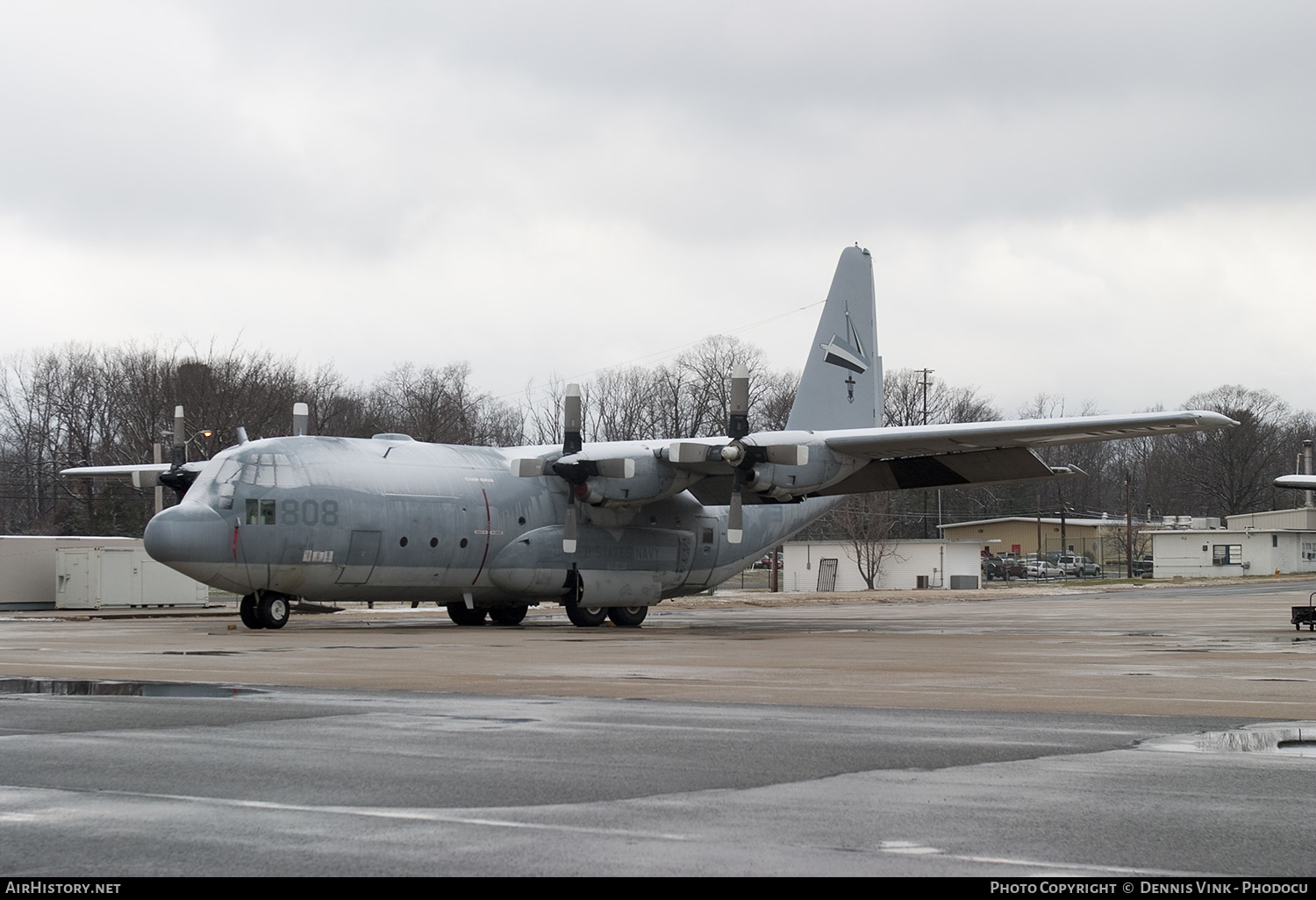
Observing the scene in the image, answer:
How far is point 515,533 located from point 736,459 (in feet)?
17.0

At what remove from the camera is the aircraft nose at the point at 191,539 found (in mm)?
24125

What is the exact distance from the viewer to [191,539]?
24.2 metres

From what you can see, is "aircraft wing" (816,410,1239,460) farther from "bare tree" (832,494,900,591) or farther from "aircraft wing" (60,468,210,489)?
"bare tree" (832,494,900,591)

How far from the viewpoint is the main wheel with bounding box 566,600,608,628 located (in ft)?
97.8

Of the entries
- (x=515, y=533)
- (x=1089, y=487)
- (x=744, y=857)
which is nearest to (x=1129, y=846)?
(x=744, y=857)

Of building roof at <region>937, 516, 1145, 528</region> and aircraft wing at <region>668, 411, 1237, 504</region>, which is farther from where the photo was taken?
building roof at <region>937, 516, 1145, 528</region>

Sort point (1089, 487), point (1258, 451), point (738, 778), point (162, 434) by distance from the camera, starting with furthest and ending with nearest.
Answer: point (1089, 487) < point (1258, 451) < point (162, 434) < point (738, 778)

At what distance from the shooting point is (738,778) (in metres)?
7.23

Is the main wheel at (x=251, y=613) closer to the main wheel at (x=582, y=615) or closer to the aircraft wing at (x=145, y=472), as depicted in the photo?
the aircraft wing at (x=145, y=472)

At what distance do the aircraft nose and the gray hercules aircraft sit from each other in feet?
0.10

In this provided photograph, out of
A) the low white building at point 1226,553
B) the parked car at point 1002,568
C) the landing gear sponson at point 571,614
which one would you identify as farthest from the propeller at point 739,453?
the low white building at point 1226,553

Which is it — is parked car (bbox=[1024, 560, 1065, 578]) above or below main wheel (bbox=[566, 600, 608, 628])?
below

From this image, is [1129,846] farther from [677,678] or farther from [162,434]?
[162,434]

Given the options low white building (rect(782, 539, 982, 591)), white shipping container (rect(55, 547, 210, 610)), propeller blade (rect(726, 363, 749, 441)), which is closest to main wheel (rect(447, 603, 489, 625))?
propeller blade (rect(726, 363, 749, 441))
